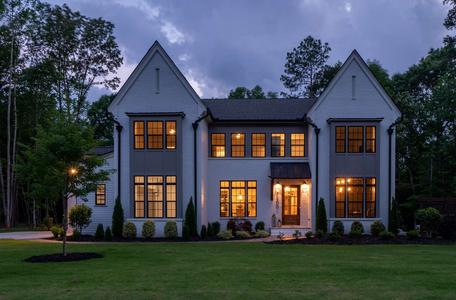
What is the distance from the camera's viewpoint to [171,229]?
17.3 metres

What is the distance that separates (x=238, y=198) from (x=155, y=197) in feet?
15.7

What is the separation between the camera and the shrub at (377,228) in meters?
17.7

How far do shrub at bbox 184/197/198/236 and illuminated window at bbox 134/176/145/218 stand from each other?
2.43 m

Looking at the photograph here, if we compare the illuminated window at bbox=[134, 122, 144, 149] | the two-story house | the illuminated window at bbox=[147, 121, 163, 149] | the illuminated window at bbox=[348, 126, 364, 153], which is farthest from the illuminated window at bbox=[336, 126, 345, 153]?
the illuminated window at bbox=[134, 122, 144, 149]

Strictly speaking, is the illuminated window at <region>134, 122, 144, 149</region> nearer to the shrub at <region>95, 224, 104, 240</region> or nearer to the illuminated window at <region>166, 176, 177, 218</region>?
the illuminated window at <region>166, 176, 177, 218</region>

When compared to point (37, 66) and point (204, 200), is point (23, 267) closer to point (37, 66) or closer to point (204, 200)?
point (204, 200)

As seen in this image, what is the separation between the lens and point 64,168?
11383 millimetres

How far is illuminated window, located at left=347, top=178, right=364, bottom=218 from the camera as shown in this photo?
60.8 feet

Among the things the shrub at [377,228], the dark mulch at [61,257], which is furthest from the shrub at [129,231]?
the shrub at [377,228]

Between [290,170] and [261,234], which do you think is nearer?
[261,234]

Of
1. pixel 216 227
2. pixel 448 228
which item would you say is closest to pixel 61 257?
pixel 216 227

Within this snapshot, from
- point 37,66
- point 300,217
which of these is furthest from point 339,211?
point 37,66

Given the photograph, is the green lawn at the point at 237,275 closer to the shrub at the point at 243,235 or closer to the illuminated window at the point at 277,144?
the shrub at the point at 243,235

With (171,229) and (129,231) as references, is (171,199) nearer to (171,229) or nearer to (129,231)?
(171,229)
